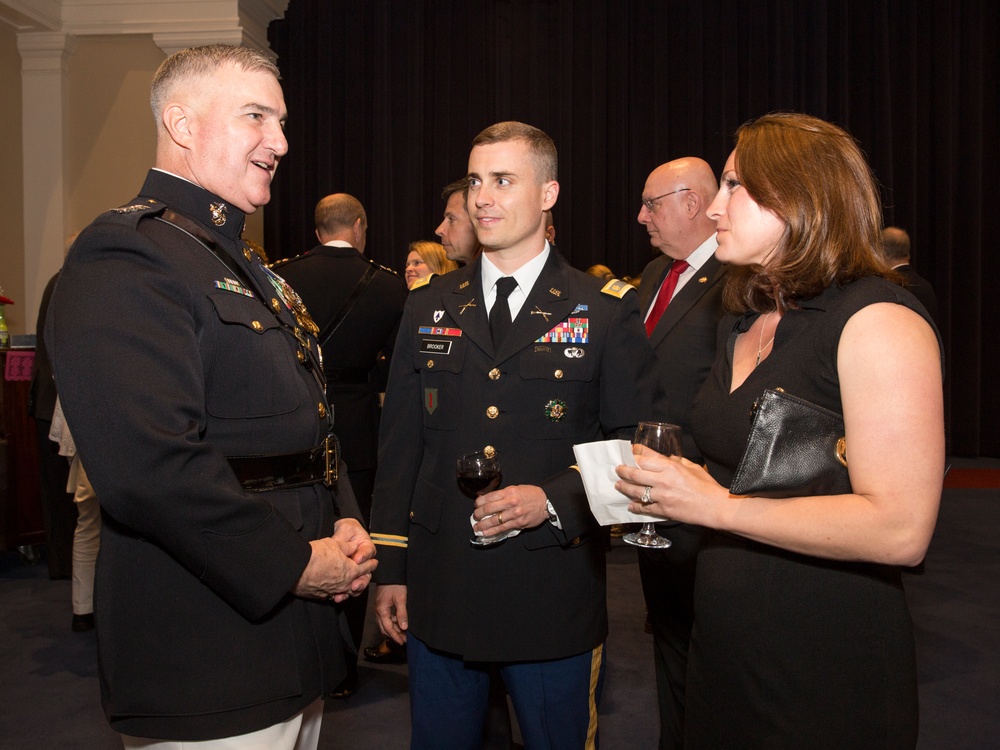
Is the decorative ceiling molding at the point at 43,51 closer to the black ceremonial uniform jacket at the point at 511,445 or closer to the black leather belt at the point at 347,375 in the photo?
the black leather belt at the point at 347,375

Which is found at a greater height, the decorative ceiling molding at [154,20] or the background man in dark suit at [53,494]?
the decorative ceiling molding at [154,20]

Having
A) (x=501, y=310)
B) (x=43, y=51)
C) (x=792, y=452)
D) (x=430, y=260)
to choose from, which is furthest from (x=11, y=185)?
(x=792, y=452)

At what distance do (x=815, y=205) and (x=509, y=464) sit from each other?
87cm

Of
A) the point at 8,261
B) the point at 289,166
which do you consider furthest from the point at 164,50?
the point at 8,261

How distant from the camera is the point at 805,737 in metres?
1.39

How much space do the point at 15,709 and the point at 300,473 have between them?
2.31m

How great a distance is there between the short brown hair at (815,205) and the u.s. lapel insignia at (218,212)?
3.19 feet

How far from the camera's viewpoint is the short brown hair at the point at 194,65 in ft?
5.14

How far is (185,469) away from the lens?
1.31 meters

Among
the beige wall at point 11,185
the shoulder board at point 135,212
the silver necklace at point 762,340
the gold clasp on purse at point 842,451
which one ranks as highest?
the beige wall at point 11,185

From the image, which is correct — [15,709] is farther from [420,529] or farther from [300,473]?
[300,473]

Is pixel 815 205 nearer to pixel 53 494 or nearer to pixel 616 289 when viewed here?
pixel 616 289

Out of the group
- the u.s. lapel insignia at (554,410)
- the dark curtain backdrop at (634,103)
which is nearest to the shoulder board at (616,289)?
the u.s. lapel insignia at (554,410)

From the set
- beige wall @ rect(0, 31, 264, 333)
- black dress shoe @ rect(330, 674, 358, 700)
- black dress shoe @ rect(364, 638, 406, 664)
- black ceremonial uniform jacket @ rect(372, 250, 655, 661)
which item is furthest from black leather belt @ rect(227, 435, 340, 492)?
beige wall @ rect(0, 31, 264, 333)
